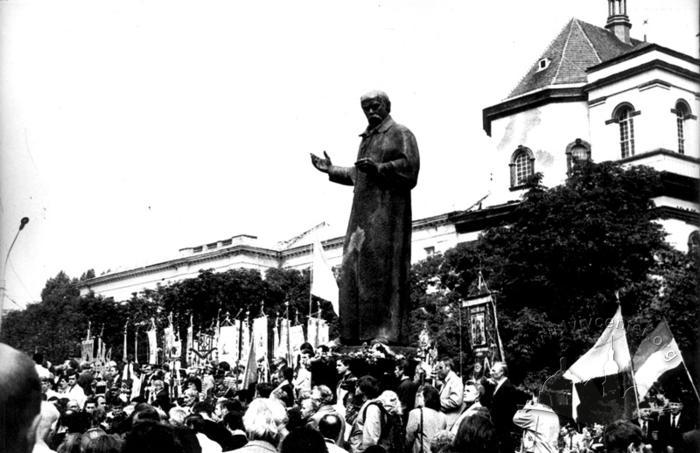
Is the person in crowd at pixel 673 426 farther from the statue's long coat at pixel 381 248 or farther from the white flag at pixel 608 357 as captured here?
the statue's long coat at pixel 381 248

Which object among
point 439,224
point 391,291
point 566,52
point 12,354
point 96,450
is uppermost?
point 566,52

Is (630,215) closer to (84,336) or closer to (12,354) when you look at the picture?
(12,354)

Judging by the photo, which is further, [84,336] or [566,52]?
[84,336]

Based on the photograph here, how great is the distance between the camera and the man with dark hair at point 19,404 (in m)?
3.23

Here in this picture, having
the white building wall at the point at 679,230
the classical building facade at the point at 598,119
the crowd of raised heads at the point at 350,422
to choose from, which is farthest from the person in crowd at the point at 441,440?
the white building wall at the point at 679,230

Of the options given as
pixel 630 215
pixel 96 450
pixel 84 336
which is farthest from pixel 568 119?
pixel 96 450

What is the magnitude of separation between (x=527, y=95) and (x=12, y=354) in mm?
71954

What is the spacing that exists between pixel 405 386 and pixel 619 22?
74870mm

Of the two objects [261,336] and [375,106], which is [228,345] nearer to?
[261,336]

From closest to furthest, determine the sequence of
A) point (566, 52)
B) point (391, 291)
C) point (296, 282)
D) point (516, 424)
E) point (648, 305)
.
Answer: point (516, 424) → point (391, 291) → point (648, 305) → point (566, 52) → point (296, 282)

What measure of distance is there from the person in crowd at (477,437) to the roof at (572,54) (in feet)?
226

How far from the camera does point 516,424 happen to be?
10000mm

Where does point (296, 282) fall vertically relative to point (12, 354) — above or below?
above

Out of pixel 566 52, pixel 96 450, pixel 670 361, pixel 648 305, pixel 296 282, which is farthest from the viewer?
pixel 296 282
